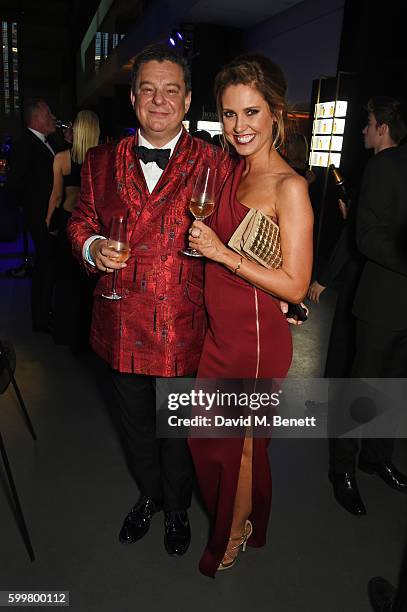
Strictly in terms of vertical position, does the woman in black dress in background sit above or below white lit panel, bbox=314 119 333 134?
below

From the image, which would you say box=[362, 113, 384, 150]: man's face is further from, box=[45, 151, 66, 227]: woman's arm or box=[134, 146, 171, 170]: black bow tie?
box=[45, 151, 66, 227]: woman's arm

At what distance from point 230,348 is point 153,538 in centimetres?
94

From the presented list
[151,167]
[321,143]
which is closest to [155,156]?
[151,167]

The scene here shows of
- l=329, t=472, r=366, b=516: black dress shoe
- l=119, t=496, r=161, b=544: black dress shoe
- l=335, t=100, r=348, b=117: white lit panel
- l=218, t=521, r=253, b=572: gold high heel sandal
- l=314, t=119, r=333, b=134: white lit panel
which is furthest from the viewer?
l=314, t=119, r=333, b=134: white lit panel

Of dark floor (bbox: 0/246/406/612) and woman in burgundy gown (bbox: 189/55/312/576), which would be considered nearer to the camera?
woman in burgundy gown (bbox: 189/55/312/576)

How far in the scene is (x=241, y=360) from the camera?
5.46ft

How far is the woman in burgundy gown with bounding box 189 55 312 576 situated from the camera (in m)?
1.51

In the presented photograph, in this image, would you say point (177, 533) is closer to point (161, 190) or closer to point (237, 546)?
point (237, 546)

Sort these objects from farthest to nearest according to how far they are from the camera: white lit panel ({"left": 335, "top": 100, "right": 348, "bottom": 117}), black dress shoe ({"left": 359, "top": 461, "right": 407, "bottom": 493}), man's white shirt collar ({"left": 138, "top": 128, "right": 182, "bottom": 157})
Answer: white lit panel ({"left": 335, "top": 100, "right": 348, "bottom": 117}) → black dress shoe ({"left": 359, "top": 461, "right": 407, "bottom": 493}) → man's white shirt collar ({"left": 138, "top": 128, "right": 182, "bottom": 157})

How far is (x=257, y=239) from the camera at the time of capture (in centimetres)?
147

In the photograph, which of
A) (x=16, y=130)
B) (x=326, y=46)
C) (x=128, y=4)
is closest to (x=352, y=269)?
(x=326, y=46)

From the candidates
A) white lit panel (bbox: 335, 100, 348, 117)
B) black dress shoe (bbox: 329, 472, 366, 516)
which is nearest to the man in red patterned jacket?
black dress shoe (bbox: 329, 472, 366, 516)

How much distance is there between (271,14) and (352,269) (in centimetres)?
826

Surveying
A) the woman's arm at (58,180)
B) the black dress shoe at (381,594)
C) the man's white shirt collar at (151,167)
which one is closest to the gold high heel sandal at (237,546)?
the black dress shoe at (381,594)
